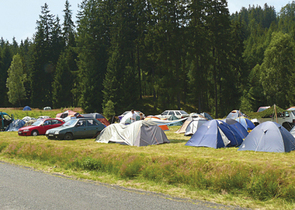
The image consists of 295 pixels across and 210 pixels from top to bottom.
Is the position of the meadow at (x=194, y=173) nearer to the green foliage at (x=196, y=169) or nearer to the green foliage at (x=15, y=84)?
the green foliage at (x=196, y=169)

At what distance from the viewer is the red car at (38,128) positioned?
21.8 m

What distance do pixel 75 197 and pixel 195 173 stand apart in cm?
361

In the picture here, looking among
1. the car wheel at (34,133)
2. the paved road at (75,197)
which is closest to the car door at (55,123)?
the car wheel at (34,133)

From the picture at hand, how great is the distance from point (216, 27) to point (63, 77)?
35.3m

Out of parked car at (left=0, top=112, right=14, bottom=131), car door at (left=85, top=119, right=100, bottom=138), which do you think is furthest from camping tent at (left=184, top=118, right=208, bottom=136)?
parked car at (left=0, top=112, right=14, bottom=131)

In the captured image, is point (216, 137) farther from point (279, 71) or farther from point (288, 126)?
point (279, 71)

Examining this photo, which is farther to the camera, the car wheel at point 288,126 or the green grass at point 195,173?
the car wheel at point 288,126

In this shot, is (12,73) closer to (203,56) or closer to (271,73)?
(203,56)

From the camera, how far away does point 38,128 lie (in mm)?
22438

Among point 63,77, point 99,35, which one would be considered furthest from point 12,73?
point 99,35

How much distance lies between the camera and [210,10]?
42.5 metres

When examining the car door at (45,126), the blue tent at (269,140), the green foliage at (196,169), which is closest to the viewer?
the green foliage at (196,169)

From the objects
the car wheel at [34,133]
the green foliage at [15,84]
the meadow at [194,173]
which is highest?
the green foliage at [15,84]

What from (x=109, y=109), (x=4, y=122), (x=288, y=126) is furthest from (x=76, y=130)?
(x=109, y=109)
